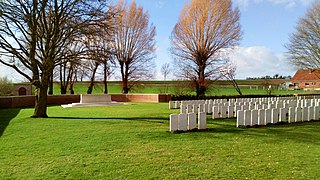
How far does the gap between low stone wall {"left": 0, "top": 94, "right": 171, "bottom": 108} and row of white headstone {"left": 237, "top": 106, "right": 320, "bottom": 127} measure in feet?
46.8

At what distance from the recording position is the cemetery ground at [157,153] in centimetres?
443

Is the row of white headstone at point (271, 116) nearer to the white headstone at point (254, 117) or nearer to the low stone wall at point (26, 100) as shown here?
the white headstone at point (254, 117)

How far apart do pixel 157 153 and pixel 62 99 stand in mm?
19618

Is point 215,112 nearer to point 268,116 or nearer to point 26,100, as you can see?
point 268,116

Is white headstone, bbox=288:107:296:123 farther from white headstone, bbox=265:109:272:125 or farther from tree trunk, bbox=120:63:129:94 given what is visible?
tree trunk, bbox=120:63:129:94

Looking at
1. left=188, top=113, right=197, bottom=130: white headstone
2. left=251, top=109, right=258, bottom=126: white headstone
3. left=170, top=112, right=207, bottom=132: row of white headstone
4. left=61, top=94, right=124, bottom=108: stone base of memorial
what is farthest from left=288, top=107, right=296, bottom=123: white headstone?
left=61, top=94, right=124, bottom=108: stone base of memorial

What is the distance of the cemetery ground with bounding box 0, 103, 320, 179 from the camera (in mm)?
4430

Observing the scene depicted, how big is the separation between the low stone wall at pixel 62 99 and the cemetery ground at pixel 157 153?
1141 centimetres

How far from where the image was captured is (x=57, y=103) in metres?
23.0

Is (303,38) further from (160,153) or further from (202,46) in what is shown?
(160,153)

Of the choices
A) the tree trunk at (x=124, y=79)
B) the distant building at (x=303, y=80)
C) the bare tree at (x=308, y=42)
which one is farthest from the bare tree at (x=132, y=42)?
the distant building at (x=303, y=80)

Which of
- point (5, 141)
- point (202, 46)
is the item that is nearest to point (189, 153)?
point (5, 141)

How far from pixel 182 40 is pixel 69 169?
2356 centimetres

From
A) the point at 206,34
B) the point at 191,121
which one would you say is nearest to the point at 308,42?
the point at 206,34
